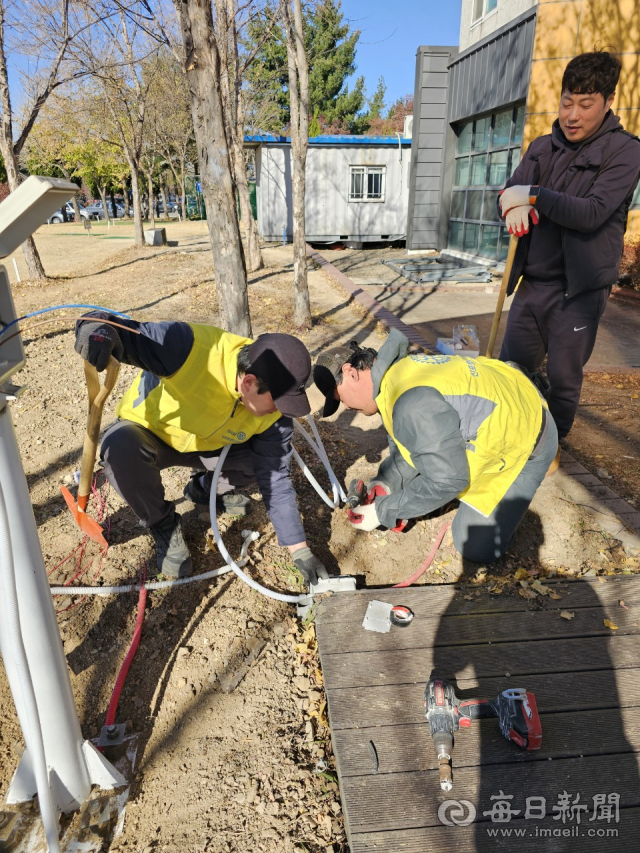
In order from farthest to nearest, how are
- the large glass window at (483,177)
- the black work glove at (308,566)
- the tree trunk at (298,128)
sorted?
the large glass window at (483,177) → the tree trunk at (298,128) → the black work glove at (308,566)

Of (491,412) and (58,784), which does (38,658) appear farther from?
(491,412)

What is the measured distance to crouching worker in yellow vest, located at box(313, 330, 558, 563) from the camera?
2305 mm

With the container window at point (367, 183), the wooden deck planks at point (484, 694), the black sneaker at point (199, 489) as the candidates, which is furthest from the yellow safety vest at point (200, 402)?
the container window at point (367, 183)

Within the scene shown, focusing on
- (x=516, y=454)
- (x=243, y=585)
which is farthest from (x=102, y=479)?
(x=516, y=454)

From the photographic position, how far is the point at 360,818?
1.69 m

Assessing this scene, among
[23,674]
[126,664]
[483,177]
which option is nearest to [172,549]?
[126,664]

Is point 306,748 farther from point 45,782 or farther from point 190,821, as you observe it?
point 45,782

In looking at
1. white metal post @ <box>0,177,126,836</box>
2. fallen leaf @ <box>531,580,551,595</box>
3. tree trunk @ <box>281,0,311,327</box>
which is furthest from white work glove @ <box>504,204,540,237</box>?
tree trunk @ <box>281,0,311,327</box>

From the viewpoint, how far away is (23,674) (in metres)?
1.46

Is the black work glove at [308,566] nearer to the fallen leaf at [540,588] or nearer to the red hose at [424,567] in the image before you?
the red hose at [424,567]

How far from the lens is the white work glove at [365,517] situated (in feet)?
9.15

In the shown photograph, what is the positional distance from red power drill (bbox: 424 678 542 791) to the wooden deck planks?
41 millimetres

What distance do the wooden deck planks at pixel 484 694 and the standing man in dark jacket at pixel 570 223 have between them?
149 centimetres

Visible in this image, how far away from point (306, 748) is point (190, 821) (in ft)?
1.48
